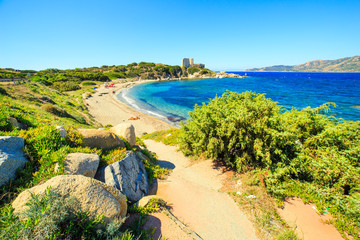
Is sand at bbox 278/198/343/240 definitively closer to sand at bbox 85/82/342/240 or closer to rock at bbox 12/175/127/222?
sand at bbox 85/82/342/240

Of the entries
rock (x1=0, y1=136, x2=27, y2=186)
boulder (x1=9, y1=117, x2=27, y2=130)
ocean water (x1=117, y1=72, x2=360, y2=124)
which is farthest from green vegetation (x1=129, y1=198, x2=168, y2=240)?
ocean water (x1=117, y1=72, x2=360, y2=124)

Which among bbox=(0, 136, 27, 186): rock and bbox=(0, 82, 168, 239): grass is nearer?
bbox=(0, 82, 168, 239): grass

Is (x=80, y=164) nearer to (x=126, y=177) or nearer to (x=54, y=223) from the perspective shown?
(x=126, y=177)

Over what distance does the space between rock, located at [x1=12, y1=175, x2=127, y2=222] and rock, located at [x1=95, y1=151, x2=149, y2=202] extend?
164 cm

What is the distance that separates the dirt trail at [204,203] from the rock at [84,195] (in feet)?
9.49

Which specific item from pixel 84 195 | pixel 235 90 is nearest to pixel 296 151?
pixel 84 195

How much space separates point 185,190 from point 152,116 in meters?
28.1

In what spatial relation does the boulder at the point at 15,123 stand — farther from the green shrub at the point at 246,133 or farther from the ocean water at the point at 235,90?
the ocean water at the point at 235,90

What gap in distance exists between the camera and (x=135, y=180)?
269 inches

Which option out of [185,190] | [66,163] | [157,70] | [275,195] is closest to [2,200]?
[66,163]

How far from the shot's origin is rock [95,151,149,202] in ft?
19.2

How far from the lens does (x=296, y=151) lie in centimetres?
812

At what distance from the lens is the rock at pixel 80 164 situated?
4.92m

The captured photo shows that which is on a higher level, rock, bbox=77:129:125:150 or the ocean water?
rock, bbox=77:129:125:150
